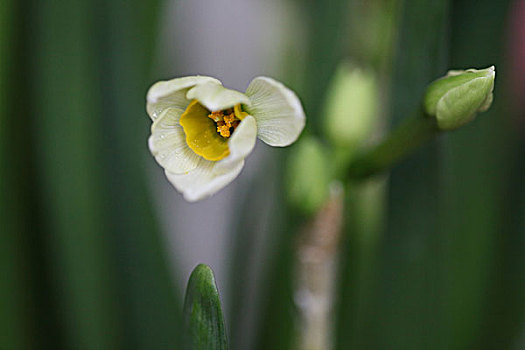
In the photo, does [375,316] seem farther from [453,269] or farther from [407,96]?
[407,96]

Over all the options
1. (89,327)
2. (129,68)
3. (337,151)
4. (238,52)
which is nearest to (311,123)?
(337,151)

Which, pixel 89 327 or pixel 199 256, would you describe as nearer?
pixel 89 327

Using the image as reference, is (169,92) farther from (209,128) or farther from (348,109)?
(348,109)

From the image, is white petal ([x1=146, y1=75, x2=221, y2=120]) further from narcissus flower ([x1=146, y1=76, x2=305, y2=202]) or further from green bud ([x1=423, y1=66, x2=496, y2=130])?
green bud ([x1=423, y1=66, x2=496, y2=130])

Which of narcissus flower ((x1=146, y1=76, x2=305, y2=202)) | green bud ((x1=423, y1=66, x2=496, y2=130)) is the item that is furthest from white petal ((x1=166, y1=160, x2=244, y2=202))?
green bud ((x1=423, y1=66, x2=496, y2=130))

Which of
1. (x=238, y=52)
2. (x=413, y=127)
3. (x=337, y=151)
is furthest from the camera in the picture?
(x=238, y=52)

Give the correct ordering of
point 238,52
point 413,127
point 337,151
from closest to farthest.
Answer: point 413,127
point 337,151
point 238,52

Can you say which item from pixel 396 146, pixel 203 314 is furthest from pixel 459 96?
pixel 203 314

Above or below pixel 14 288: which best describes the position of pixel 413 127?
above
